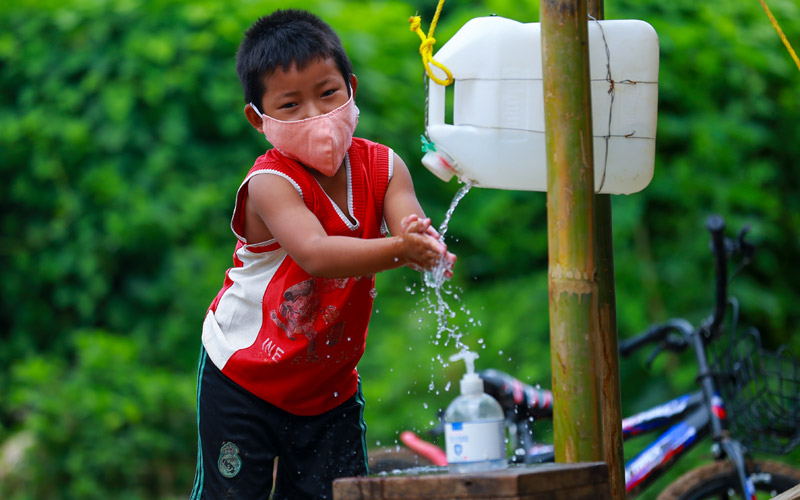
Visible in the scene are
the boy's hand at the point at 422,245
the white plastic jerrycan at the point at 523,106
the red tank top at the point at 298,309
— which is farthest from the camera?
the red tank top at the point at 298,309

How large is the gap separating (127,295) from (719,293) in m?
3.41

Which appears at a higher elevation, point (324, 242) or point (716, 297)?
point (324, 242)

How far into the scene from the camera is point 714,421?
3102mm

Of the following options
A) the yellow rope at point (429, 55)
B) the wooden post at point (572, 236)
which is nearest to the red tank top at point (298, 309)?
the yellow rope at point (429, 55)

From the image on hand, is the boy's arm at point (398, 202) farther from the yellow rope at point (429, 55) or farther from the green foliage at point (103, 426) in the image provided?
the green foliage at point (103, 426)

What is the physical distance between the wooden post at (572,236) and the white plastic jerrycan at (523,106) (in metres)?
0.20

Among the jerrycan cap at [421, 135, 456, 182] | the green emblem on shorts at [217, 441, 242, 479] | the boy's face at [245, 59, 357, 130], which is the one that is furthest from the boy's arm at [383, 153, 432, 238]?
the green emblem on shorts at [217, 441, 242, 479]

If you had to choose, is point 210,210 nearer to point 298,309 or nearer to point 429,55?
point 298,309

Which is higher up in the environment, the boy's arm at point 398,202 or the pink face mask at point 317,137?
the pink face mask at point 317,137

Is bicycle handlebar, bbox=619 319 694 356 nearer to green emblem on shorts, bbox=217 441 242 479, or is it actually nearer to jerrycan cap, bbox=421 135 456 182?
jerrycan cap, bbox=421 135 456 182

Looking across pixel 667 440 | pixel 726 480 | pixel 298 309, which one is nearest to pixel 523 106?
pixel 298 309

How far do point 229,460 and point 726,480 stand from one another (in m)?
1.76

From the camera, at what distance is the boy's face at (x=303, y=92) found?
2.14 meters

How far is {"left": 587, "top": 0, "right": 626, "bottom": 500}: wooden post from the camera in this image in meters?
2.19
